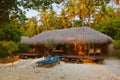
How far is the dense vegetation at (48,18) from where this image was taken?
10617 millimetres

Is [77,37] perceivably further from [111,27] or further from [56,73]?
[56,73]

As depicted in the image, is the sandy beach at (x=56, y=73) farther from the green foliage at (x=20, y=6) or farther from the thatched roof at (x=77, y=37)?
the thatched roof at (x=77, y=37)

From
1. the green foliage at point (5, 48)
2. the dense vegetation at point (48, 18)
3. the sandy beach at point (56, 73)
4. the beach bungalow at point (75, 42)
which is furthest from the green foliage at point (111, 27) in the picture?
the sandy beach at point (56, 73)

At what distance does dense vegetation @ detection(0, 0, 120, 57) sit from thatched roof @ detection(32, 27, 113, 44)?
1.73 meters

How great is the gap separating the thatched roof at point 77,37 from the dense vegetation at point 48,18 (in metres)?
1.73

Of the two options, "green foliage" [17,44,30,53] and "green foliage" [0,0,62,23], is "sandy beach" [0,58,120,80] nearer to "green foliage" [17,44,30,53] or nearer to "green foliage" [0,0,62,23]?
"green foliage" [0,0,62,23]

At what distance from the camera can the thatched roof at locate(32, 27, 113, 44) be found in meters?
26.1

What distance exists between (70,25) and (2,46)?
19568 mm

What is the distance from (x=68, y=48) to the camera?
94.4ft

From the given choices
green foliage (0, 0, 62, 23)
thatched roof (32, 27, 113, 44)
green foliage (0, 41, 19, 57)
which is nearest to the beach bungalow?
thatched roof (32, 27, 113, 44)

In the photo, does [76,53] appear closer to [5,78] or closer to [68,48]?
[68,48]

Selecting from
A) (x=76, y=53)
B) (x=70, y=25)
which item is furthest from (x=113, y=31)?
(x=70, y=25)

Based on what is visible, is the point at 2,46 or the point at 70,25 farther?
the point at 70,25

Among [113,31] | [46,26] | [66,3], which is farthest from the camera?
[46,26]
